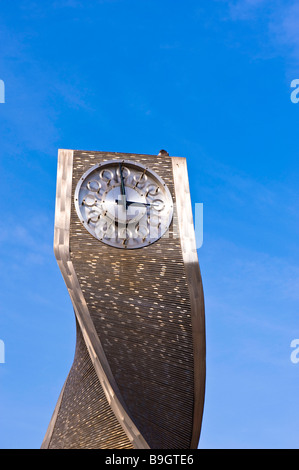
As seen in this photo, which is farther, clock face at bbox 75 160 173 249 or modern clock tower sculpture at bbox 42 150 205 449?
clock face at bbox 75 160 173 249

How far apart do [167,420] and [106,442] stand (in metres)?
1.42

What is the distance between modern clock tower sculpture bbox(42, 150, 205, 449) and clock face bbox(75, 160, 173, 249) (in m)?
0.02

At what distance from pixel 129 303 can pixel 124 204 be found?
7.65ft

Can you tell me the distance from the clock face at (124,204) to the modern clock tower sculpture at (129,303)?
0.07ft

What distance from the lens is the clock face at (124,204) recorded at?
15.7 metres

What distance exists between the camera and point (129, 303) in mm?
14758

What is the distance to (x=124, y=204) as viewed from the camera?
16.1 m

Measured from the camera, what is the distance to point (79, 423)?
13.9m

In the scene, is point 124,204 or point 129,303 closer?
point 129,303

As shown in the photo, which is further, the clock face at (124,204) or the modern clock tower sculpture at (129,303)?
the clock face at (124,204)

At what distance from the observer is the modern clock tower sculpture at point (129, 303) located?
44.8 ft

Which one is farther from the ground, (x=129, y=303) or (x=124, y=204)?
(x=124, y=204)

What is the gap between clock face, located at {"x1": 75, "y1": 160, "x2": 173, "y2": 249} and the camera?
15.7 metres
